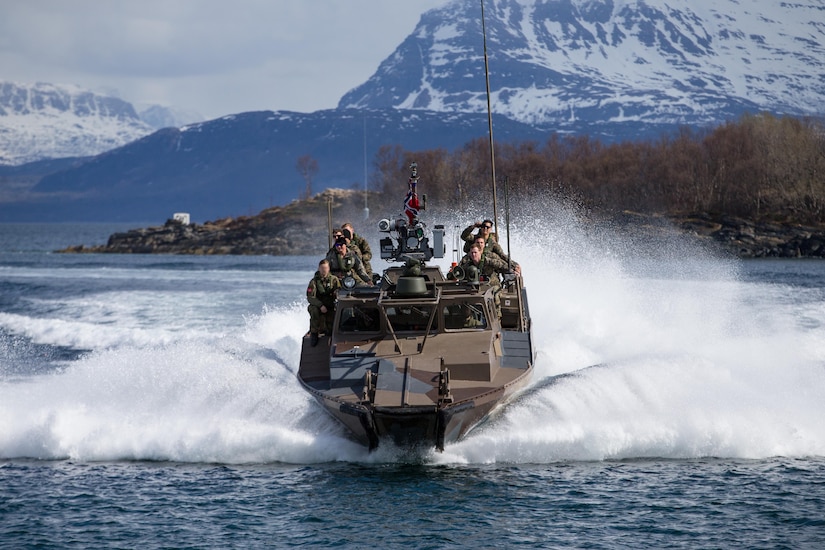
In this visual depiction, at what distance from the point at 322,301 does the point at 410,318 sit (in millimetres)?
2531

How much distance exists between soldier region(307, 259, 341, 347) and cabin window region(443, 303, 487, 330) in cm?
272

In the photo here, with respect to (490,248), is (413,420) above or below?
below

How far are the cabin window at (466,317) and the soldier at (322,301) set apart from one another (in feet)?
8.91

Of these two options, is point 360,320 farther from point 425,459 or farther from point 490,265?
point 490,265

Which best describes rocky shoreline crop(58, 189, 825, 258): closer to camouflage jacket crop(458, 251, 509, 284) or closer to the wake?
the wake

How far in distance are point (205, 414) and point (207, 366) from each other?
8.24 feet

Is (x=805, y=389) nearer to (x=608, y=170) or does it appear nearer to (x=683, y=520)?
(x=683, y=520)

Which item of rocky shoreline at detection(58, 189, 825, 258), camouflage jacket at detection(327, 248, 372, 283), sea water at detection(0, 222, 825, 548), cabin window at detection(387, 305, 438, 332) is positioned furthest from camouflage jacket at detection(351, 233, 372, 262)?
rocky shoreline at detection(58, 189, 825, 258)

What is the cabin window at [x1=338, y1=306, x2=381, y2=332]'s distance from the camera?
20188 mm

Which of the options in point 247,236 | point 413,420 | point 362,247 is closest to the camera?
point 413,420

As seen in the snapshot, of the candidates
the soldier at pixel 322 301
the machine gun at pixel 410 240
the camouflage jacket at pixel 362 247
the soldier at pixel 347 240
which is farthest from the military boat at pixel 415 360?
the camouflage jacket at pixel 362 247

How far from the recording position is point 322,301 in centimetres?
2202

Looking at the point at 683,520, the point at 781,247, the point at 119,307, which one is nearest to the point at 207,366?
the point at 683,520

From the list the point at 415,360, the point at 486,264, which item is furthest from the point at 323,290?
the point at 486,264
